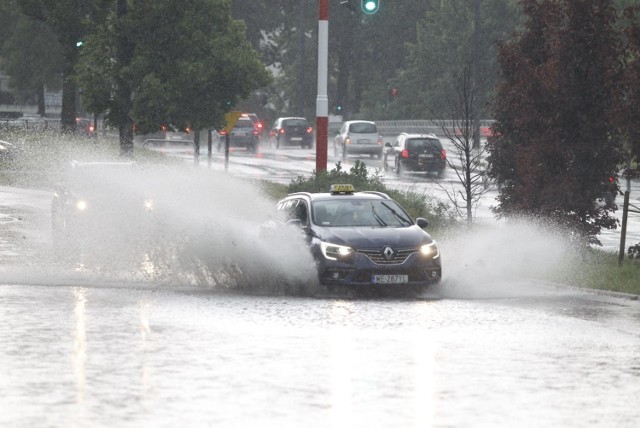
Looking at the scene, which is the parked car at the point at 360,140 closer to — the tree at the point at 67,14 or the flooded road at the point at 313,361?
the tree at the point at 67,14

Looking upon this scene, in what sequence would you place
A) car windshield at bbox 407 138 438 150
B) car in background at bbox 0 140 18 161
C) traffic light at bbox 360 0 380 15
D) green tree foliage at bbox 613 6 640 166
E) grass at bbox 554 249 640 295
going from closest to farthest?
grass at bbox 554 249 640 295 → green tree foliage at bbox 613 6 640 166 → traffic light at bbox 360 0 380 15 → car windshield at bbox 407 138 438 150 → car in background at bbox 0 140 18 161

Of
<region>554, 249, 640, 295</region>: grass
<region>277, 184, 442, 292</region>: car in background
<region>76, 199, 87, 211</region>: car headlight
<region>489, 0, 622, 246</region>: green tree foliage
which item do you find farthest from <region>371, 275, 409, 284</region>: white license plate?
<region>76, 199, 87, 211</region>: car headlight

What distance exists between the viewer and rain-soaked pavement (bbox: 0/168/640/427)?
33.9 ft

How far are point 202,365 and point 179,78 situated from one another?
1366 inches

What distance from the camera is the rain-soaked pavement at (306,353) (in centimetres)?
1032

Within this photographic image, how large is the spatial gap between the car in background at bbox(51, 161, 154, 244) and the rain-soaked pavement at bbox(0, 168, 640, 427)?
332 centimetres

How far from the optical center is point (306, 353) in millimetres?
13320

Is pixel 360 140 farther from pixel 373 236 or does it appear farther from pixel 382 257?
pixel 382 257

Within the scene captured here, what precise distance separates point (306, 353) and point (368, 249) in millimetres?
5839

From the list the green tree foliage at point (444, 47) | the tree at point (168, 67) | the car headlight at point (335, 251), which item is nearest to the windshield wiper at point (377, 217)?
the car headlight at point (335, 251)

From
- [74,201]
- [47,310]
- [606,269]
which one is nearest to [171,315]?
[47,310]

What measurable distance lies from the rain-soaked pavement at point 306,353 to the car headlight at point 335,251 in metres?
0.57

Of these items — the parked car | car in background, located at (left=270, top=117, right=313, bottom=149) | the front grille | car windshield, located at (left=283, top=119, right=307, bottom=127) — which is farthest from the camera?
car windshield, located at (left=283, top=119, right=307, bottom=127)

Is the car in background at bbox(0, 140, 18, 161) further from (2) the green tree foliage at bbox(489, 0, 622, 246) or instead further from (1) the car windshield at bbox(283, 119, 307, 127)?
(2) the green tree foliage at bbox(489, 0, 622, 246)
